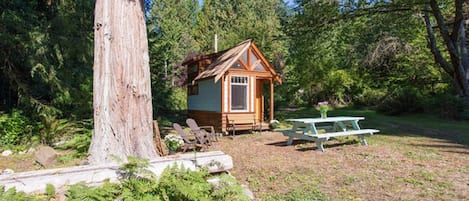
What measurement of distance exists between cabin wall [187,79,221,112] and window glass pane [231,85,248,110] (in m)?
0.50

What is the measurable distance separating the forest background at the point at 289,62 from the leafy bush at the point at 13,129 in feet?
0.07

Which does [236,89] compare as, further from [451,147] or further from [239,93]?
[451,147]

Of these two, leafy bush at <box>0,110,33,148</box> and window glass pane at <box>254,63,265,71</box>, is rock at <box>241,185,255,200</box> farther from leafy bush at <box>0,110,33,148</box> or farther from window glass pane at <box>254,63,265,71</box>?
window glass pane at <box>254,63,265,71</box>

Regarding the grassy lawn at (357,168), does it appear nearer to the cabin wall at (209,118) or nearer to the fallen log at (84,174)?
the fallen log at (84,174)

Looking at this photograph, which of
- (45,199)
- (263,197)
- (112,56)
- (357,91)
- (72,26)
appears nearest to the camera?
(45,199)

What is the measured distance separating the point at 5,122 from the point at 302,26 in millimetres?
12357

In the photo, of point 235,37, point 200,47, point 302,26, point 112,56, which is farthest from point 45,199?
point 200,47

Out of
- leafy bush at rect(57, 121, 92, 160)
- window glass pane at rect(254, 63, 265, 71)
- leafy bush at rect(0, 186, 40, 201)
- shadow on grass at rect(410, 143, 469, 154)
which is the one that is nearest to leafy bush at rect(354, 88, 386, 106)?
window glass pane at rect(254, 63, 265, 71)

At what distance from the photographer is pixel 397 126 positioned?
11.3 metres

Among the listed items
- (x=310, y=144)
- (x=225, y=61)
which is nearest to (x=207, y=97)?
(x=225, y=61)

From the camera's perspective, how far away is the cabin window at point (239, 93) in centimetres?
1053

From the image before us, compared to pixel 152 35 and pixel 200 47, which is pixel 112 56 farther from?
pixel 200 47

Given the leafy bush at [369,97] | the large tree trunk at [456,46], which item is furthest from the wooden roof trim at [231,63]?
the leafy bush at [369,97]

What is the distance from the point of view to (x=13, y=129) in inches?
296
